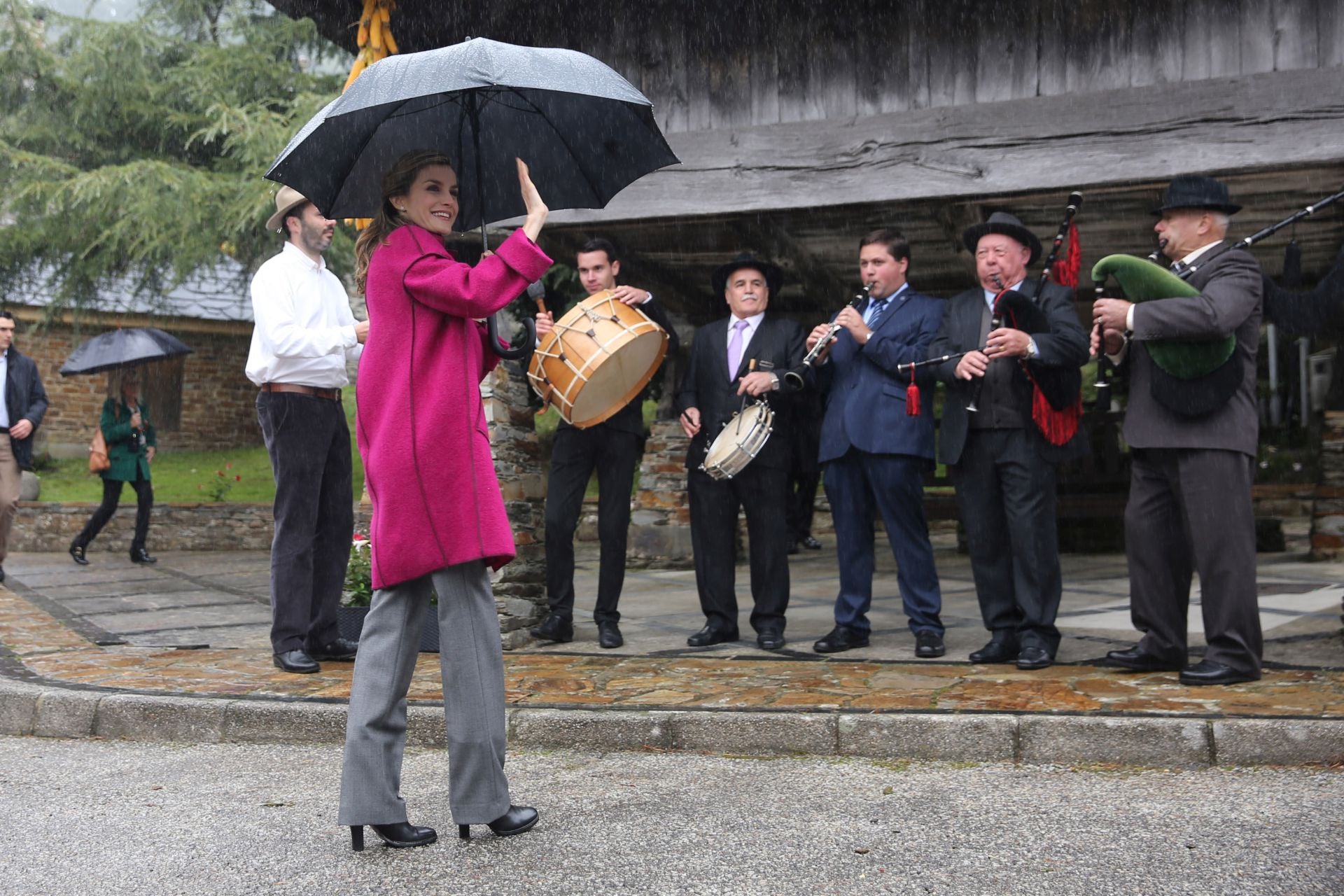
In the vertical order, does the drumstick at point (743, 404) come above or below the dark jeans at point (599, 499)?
above

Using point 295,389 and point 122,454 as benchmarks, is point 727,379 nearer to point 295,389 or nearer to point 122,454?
point 295,389

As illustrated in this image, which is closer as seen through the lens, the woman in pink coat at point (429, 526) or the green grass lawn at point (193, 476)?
the woman in pink coat at point (429, 526)

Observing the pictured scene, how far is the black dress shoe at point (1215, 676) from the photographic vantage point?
496 cm

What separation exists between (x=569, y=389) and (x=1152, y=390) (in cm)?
258

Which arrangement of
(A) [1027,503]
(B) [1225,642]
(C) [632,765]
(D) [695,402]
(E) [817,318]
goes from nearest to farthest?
(C) [632,765], (B) [1225,642], (A) [1027,503], (D) [695,402], (E) [817,318]

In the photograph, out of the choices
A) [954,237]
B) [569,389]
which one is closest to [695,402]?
[569,389]

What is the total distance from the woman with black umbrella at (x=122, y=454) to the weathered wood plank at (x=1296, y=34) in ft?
33.8

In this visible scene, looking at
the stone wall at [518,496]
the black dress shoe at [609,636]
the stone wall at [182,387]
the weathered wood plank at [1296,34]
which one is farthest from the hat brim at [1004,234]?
the stone wall at [182,387]

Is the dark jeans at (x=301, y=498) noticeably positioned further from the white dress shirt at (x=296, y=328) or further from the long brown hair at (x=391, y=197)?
the long brown hair at (x=391, y=197)

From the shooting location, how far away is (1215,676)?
4953 millimetres

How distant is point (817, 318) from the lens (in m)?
12.5

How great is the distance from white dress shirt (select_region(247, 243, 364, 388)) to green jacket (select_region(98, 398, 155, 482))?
274 inches

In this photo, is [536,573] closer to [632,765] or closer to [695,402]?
[695,402]

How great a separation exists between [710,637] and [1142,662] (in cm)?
213
